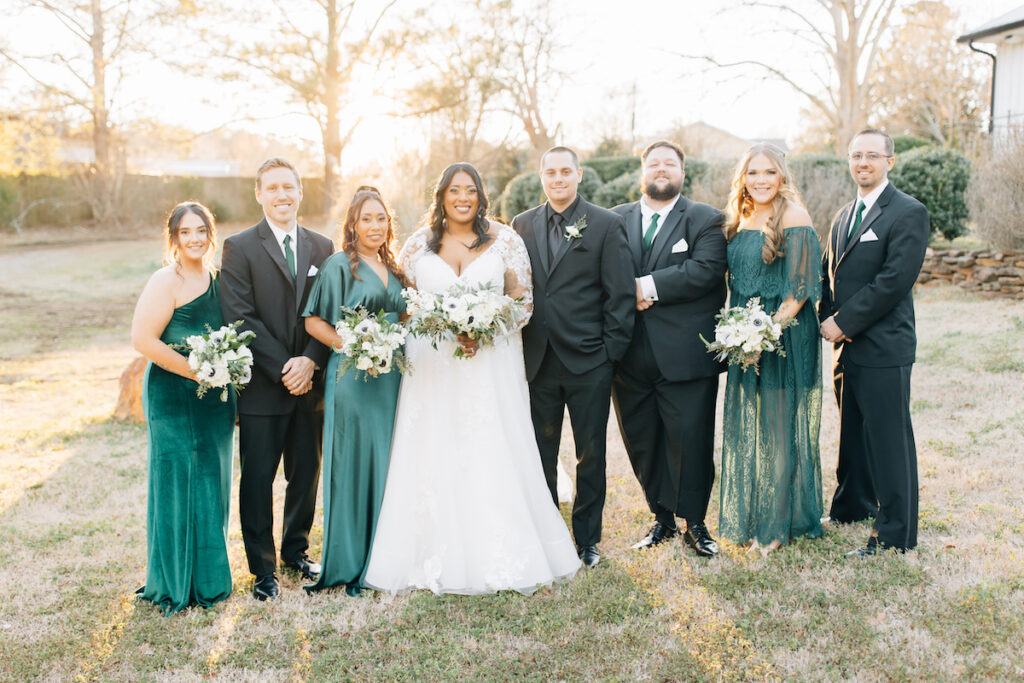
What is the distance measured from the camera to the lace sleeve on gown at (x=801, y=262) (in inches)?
176

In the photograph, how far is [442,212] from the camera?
463 centimetres

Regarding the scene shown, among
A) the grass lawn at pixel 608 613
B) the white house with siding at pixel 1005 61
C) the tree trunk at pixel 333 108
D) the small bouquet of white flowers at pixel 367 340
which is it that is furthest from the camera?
the tree trunk at pixel 333 108

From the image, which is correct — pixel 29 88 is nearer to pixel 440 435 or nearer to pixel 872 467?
pixel 440 435

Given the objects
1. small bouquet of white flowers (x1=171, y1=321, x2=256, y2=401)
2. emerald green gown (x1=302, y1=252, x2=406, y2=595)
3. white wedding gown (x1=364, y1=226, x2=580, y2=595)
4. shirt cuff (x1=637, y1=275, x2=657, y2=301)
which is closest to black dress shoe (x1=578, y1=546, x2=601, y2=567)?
white wedding gown (x1=364, y1=226, x2=580, y2=595)

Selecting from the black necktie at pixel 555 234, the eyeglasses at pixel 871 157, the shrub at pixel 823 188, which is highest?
the shrub at pixel 823 188

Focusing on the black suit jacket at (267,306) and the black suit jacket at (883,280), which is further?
the black suit jacket at (883,280)

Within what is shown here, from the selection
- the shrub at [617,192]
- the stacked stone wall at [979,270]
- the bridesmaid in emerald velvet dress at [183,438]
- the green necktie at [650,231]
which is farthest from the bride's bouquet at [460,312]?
the shrub at [617,192]

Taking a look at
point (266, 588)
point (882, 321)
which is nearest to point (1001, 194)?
point (882, 321)

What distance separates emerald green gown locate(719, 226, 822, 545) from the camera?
4582mm

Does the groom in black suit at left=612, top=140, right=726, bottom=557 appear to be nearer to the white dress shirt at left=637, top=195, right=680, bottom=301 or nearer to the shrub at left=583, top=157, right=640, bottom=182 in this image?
the white dress shirt at left=637, top=195, right=680, bottom=301

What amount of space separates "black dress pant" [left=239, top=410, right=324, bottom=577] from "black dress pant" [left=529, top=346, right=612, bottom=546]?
138cm

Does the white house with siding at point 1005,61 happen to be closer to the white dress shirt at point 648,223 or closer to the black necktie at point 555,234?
the white dress shirt at point 648,223

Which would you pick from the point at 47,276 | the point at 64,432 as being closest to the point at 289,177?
the point at 64,432

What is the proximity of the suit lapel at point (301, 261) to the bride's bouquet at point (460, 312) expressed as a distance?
2.13 ft
